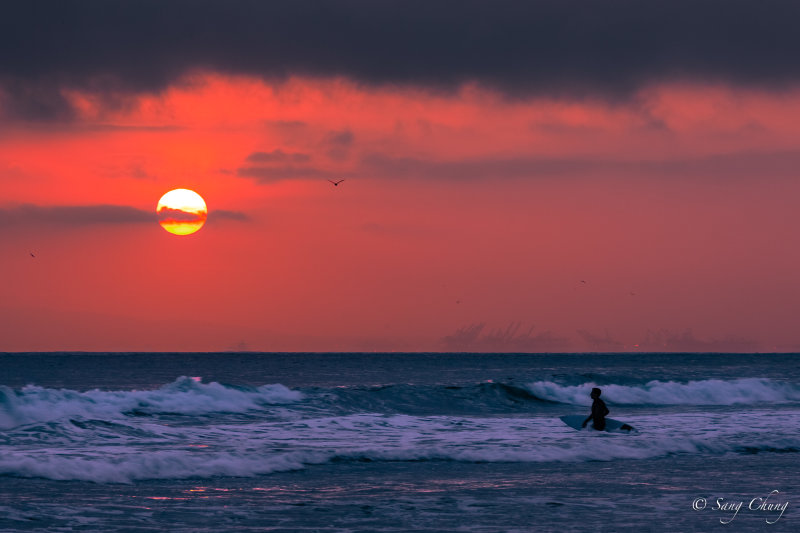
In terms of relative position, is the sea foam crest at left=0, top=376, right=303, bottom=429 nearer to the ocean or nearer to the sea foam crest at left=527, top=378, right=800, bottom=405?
the ocean

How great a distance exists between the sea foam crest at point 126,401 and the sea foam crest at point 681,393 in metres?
15.8

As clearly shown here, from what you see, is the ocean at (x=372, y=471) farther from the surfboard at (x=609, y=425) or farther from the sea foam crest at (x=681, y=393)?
the sea foam crest at (x=681, y=393)

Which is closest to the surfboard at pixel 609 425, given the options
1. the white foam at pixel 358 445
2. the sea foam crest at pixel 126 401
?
the white foam at pixel 358 445

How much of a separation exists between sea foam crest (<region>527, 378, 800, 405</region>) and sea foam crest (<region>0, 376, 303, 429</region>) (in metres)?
15.8

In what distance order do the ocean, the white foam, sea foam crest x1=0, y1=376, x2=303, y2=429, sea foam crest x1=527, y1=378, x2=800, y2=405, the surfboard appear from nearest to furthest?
the ocean, the white foam, the surfboard, sea foam crest x1=0, y1=376, x2=303, y2=429, sea foam crest x1=527, y1=378, x2=800, y2=405

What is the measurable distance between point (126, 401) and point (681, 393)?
3400 cm

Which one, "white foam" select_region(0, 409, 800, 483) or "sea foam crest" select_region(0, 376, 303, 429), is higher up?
"sea foam crest" select_region(0, 376, 303, 429)

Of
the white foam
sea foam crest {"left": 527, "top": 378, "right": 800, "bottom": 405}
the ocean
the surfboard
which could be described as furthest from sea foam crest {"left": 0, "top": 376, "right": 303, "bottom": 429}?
sea foam crest {"left": 527, "top": 378, "right": 800, "bottom": 405}

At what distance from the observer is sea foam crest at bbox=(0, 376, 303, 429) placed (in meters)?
31.0

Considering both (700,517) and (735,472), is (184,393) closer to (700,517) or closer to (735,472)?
(735,472)

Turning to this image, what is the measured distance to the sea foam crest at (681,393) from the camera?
51.6m

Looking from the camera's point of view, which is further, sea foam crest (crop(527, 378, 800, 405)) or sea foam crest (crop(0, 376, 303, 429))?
sea foam crest (crop(527, 378, 800, 405))

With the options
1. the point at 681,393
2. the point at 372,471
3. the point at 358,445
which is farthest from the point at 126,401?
the point at 681,393

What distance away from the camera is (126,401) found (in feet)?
114
